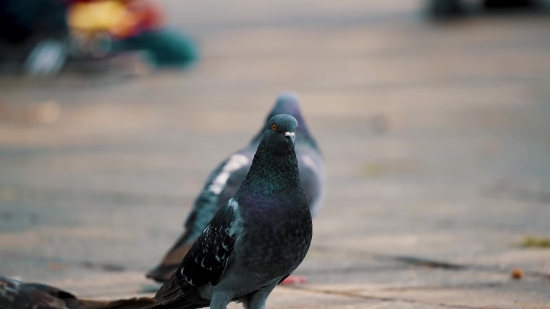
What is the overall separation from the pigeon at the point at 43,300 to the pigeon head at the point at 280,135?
89cm

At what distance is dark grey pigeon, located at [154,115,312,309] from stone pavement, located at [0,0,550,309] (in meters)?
0.97

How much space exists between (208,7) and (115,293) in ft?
93.2

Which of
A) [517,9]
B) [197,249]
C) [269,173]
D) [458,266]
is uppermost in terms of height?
[517,9]

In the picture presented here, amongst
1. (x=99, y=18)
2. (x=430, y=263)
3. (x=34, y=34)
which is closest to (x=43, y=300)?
(x=430, y=263)

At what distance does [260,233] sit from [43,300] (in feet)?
3.48

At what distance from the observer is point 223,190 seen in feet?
17.4

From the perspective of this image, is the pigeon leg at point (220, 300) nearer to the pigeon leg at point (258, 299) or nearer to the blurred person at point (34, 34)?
the pigeon leg at point (258, 299)

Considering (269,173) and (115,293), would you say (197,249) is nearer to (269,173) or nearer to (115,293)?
(269,173)

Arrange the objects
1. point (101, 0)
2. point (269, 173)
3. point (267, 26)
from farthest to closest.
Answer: point (267, 26), point (101, 0), point (269, 173)

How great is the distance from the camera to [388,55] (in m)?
18.1

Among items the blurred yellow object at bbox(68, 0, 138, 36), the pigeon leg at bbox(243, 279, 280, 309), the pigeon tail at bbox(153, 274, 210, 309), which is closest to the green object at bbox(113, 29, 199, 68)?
the blurred yellow object at bbox(68, 0, 138, 36)

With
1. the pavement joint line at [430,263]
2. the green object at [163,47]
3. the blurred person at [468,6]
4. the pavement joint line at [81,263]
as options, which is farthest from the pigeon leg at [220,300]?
the blurred person at [468,6]

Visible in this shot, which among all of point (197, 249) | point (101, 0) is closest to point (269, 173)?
point (197, 249)

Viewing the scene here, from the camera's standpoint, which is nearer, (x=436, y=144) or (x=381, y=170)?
(x=381, y=170)
